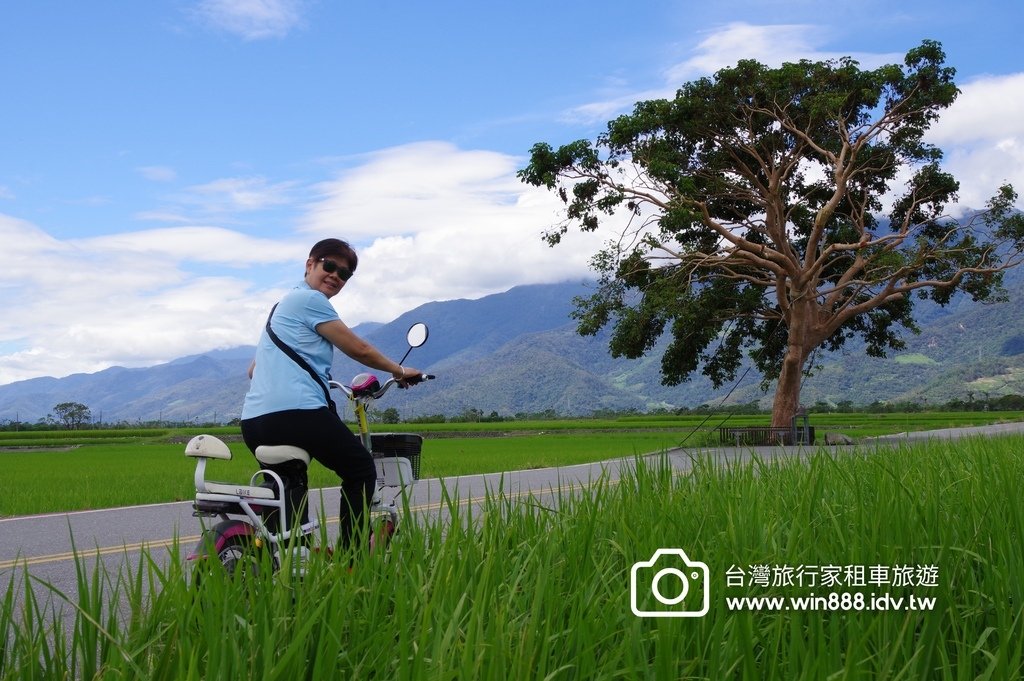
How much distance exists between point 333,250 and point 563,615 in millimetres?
2771

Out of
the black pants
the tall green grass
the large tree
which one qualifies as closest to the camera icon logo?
the tall green grass

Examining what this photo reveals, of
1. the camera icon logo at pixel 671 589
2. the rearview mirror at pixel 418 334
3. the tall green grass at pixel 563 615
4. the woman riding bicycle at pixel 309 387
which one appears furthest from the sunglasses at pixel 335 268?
the camera icon logo at pixel 671 589

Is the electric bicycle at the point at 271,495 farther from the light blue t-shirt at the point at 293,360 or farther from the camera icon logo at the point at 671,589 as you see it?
the camera icon logo at the point at 671,589

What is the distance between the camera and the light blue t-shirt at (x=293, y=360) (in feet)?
16.0

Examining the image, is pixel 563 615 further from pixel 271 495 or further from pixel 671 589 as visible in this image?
pixel 271 495

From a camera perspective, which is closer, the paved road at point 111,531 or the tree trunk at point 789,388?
the paved road at point 111,531

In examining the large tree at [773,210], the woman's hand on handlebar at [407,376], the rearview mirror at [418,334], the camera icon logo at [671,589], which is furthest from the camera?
the large tree at [773,210]

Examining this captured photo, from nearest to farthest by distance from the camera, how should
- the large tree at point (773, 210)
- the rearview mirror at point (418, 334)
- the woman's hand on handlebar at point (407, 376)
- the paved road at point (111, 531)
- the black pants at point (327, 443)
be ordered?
1. the black pants at point (327, 443)
2. the woman's hand on handlebar at point (407, 376)
3. the rearview mirror at point (418, 334)
4. the paved road at point (111, 531)
5. the large tree at point (773, 210)

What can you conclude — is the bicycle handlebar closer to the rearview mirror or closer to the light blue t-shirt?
the rearview mirror

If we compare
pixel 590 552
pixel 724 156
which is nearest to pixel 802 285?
pixel 724 156

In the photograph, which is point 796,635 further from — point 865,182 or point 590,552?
point 865,182

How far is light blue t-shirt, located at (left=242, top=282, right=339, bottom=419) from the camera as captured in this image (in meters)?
4.87

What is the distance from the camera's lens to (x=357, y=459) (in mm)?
5027

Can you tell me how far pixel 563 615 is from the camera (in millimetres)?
3074
